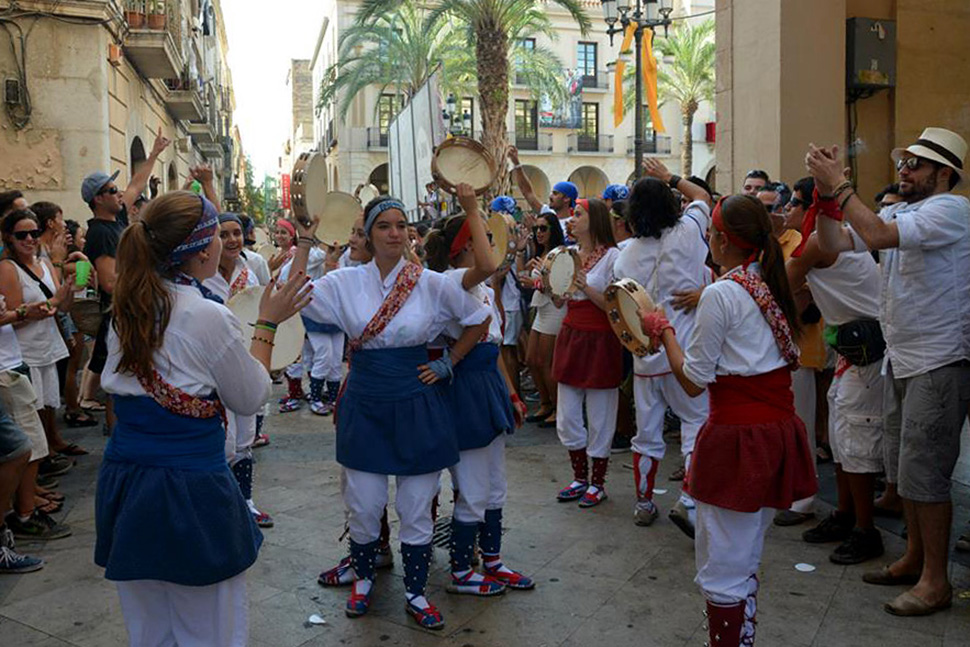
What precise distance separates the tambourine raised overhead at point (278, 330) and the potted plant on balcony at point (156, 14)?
12471 mm

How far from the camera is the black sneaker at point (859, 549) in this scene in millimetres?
4879

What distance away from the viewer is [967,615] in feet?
13.6

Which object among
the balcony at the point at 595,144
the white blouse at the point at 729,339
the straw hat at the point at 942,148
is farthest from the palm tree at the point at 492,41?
the balcony at the point at 595,144

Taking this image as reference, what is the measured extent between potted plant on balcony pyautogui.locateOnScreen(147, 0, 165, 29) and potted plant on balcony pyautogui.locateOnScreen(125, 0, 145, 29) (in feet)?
0.38

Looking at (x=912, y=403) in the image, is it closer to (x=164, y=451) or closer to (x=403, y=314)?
(x=403, y=314)

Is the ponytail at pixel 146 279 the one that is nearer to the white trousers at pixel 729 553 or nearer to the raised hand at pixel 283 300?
the raised hand at pixel 283 300

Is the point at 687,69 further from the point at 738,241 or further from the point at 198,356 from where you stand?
the point at 198,356

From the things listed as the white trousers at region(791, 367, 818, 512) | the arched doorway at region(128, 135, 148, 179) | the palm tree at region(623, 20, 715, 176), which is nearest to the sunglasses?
the white trousers at region(791, 367, 818, 512)

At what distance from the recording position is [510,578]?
4.65 metres

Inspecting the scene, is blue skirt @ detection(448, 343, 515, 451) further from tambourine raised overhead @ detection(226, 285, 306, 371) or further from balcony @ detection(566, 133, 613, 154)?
balcony @ detection(566, 133, 613, 154)

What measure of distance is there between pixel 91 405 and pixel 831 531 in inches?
291

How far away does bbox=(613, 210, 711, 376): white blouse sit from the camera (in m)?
5.65

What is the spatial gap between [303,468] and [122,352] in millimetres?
4496

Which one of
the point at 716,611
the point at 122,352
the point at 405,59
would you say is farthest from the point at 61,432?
the point at 405,59
